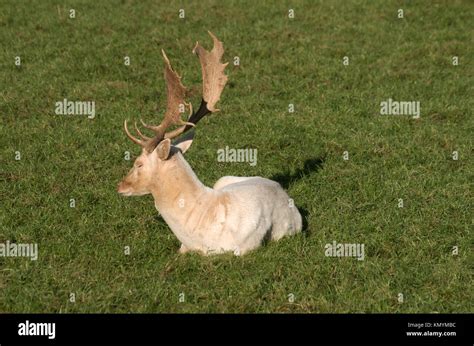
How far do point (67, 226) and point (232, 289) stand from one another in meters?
2.53

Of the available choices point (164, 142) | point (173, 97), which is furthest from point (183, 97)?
point (164, 142)

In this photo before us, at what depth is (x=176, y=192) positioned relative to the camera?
6.85 meters

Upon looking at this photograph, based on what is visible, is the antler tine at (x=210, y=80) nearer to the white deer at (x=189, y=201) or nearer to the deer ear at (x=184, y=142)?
the deer ear at (x=184, y=142)

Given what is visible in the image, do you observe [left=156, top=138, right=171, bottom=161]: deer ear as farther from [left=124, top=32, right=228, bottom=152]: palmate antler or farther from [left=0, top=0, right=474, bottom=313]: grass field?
[left=0, top=0, right=474, bottom=313]: grass field

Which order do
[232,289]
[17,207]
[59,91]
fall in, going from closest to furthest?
[232,289] < [17,207] < [59,91]

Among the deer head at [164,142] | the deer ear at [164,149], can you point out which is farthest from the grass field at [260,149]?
the deer ear at [164,149]

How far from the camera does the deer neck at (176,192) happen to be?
6844 mm

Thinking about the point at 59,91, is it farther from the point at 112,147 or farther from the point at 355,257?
the point at 355,257

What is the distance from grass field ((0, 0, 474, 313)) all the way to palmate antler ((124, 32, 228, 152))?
4.21ft

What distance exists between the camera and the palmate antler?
6965mm

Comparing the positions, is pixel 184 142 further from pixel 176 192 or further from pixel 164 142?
pixel 176 192

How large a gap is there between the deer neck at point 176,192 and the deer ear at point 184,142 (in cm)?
30

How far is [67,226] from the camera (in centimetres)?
784
